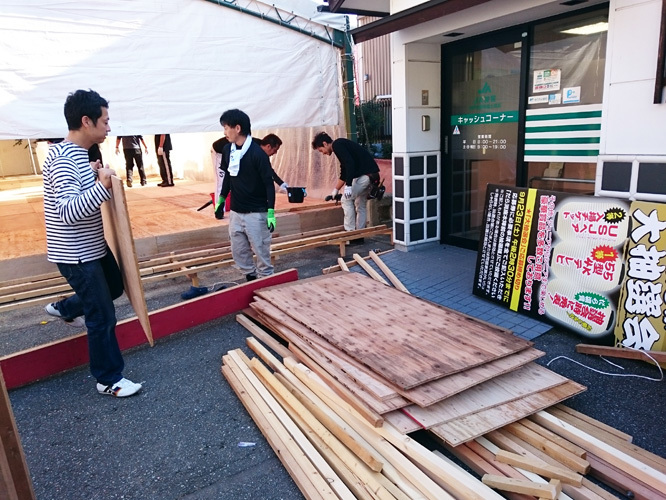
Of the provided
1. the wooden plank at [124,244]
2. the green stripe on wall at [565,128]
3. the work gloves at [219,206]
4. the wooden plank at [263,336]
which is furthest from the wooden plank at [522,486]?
the work gloves at [219,206]

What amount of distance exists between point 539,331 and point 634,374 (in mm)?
816

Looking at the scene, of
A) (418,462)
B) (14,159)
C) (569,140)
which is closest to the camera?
(418,462)

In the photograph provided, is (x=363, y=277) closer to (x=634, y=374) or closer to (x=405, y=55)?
(x=634, y=374)

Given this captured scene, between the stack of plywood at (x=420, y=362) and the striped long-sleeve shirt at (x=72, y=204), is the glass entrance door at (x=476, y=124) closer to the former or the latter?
the stack of plywood at (x=420, y=362)

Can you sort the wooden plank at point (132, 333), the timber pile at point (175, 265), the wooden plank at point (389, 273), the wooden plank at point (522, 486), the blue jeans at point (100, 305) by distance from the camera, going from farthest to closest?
the wooden plank at point (389, 273)
the timber pile at point (175, 265)
the wooden plank at point (132, 333)
the blue jeans at point (100, 305)
the wooden plank at point (522, 486)

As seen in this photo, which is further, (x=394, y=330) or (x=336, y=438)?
(x=394, y=330)

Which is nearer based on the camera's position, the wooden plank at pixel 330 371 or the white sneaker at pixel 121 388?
the wooden plank at pixel 330 371

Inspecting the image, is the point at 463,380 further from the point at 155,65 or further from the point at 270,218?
the point at 155,65

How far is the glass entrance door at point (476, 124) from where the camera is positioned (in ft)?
18.1

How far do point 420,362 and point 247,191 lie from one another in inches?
108

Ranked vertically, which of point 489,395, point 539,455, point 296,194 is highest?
point 296,194

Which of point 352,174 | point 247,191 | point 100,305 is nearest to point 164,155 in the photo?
point 352,174

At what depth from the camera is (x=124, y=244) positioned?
320cm

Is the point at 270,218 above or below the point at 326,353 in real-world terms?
above
